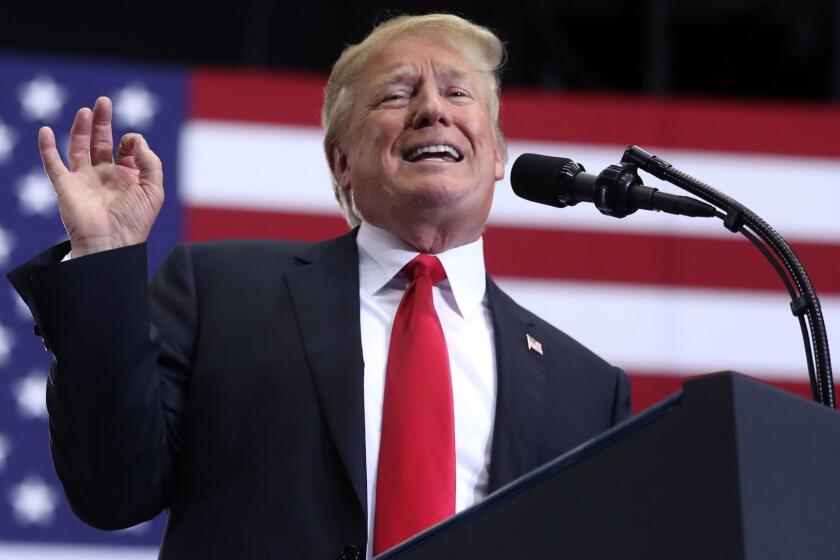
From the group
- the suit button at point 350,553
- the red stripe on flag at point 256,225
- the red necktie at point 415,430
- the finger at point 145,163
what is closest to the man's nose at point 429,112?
the red necktie at point 415,430

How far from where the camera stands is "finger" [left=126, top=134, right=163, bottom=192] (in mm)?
1417

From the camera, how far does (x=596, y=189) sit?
1.32 meters

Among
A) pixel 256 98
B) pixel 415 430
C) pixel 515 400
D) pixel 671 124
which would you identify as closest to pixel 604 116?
pixel 671 124

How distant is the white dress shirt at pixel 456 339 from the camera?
1577 mm

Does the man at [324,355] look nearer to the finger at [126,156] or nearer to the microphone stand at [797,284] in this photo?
the finger at [126,156]

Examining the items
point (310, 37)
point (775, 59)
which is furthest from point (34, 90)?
point (775, 59)

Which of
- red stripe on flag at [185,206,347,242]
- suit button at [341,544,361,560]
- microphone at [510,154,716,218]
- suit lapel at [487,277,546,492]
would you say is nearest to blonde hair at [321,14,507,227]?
suit lapel at [487,277,546,492]

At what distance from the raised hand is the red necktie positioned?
375 millimetres

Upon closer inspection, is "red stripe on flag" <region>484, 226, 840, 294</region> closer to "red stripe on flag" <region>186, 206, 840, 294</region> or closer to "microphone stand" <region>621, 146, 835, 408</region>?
"red stripe on flag" <region>186, 206, 840, 294</region>

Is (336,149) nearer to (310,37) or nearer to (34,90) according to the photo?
(34,90)

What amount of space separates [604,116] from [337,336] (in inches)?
70.2

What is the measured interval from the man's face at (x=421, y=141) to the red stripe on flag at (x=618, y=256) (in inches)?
46.0

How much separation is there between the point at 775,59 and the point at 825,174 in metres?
0.90

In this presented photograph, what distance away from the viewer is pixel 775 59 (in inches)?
159
